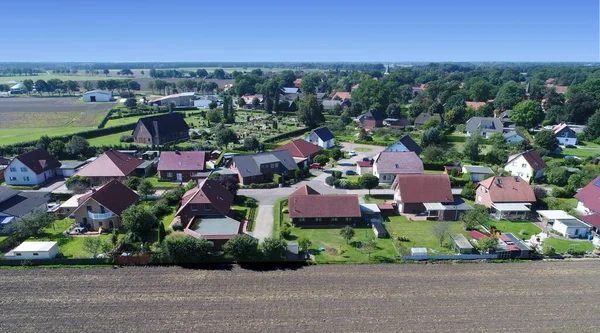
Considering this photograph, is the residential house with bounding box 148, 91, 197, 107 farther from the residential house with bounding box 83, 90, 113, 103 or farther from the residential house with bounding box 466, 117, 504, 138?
the residential house with bounding box 466, 117, 504, 138

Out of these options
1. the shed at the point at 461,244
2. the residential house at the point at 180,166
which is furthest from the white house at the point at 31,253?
the shed at the point at 461,244

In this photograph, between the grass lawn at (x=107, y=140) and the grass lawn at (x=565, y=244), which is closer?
the grass lawn at (x=565, y=244)

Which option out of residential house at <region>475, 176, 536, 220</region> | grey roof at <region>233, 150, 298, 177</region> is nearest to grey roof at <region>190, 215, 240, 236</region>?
grey roof at <region>233, 150, 298, 177</region>

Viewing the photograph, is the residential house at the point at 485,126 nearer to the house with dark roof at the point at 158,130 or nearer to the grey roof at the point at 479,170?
the grey roof at the point at 479,170

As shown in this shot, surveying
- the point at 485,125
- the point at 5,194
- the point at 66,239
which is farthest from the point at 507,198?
the point at 5,194

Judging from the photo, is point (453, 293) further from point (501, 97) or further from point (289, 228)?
point (501, 97)

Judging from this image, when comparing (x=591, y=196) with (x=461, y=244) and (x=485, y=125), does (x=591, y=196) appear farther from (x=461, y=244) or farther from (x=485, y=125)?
(x=485, y=125)
